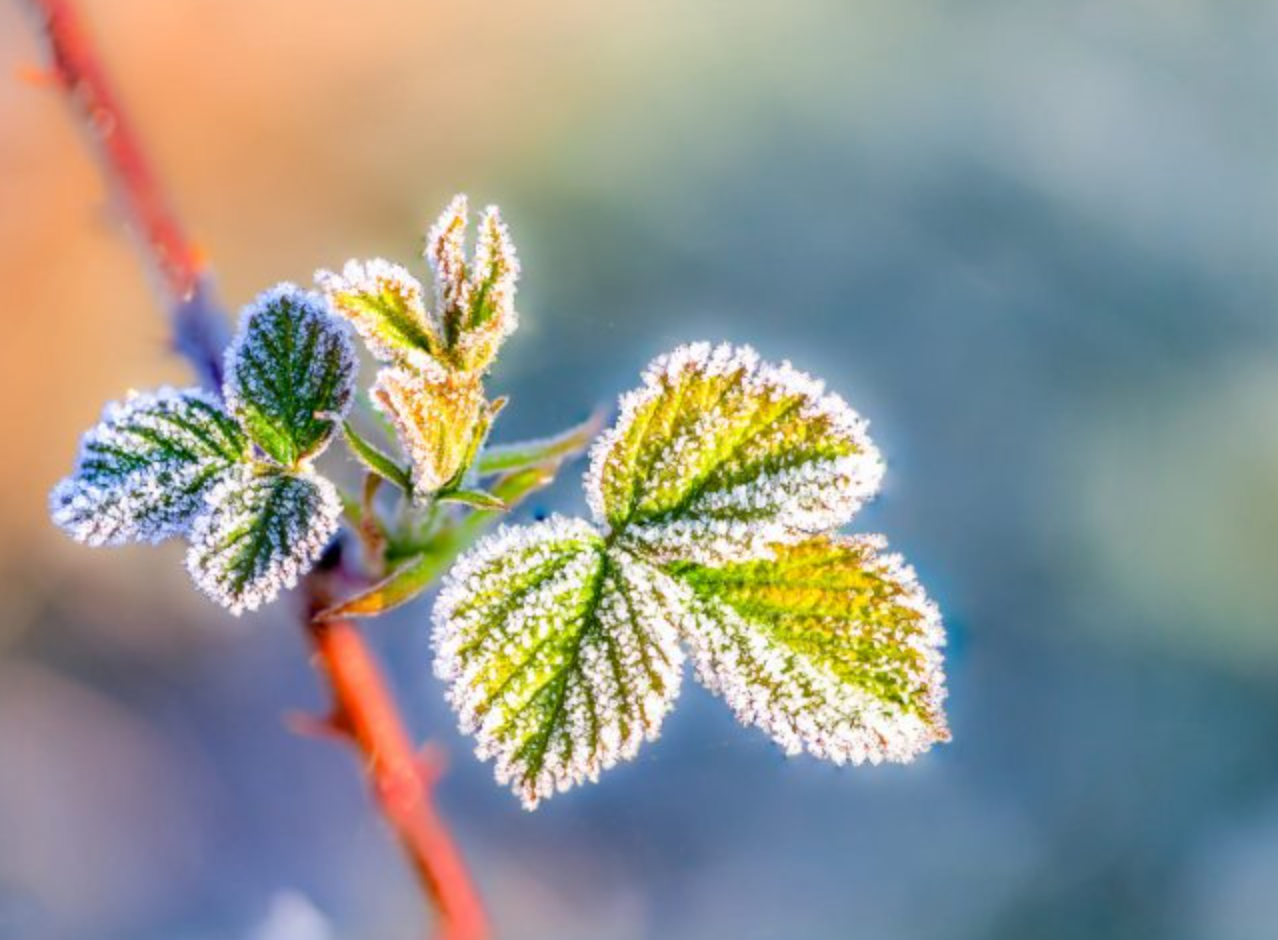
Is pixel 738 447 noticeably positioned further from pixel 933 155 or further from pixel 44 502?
pixel 44 502

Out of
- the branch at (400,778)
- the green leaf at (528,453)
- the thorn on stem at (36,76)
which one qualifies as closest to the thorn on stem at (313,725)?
the branch at (400,778)

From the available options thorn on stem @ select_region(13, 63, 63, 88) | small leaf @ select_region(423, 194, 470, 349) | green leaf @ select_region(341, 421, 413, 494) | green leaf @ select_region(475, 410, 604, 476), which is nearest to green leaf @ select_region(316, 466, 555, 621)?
green leaf @ select_region(475, 410, 604, 476)

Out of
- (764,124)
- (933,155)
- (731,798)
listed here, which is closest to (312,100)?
(764,124)

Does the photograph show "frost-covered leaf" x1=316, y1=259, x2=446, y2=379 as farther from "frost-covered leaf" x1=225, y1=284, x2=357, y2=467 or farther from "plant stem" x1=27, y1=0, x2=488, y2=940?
"plant stem" x1=27, y1=0, x2=488, y2=940

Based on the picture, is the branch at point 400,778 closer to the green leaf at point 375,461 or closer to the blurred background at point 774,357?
the blurred background at point 774,357

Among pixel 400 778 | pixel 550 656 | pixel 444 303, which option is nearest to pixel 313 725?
pixel 400 778

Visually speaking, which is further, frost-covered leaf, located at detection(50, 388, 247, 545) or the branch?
the branch
